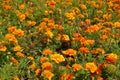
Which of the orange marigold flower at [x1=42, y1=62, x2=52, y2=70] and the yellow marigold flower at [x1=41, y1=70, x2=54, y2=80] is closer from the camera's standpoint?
the yellow marigold flower at [x1=41, y1=70, x2=54, y2=80]

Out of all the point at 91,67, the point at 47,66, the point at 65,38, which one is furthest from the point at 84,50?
the point at 47,66

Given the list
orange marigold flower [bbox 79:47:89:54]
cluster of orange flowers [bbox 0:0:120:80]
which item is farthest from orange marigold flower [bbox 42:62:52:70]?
orange marigold flower [bbox 79:47:89:54]

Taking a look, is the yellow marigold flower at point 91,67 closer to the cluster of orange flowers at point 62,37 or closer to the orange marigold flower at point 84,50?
the cluster of orange flowers at point 62,37

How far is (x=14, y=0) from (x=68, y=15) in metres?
1.46

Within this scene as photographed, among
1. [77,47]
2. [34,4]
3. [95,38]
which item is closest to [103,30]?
[95,38]

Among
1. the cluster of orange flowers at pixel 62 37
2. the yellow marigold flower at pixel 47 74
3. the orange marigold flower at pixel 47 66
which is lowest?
the cluster of orange flowers at pixel 62 37

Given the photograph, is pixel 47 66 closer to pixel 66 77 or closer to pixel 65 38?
pixel 66 77

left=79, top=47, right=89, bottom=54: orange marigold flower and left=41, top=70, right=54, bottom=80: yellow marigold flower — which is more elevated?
left=41, top=70, right=54, bottom=80: yellow marigold flower

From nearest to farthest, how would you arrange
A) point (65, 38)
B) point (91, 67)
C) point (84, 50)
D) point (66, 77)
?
1. point (66, 77)
2. point (91, 67)
3. point (84, 50)
4. point (65, 38)

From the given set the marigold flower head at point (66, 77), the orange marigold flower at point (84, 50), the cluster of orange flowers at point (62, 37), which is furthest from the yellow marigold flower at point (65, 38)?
the marigold flower head at point (66, 77)

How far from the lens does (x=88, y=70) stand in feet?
15.7

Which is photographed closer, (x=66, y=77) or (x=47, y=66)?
(x=66, y=77)

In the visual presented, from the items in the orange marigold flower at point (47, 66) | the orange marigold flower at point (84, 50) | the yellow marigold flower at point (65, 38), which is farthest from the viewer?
the yellow marigold flower at point (65, 38)

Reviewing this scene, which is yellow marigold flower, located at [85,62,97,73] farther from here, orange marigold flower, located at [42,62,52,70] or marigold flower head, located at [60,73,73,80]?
orange marigold flower, located at [42,62,52,70]
